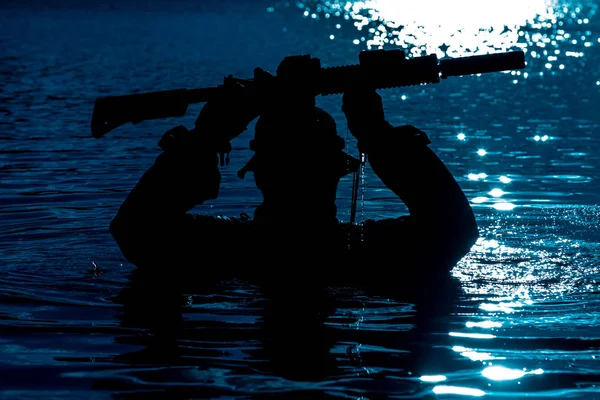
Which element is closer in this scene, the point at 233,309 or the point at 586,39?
the point at 233,309

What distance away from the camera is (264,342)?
823 cm

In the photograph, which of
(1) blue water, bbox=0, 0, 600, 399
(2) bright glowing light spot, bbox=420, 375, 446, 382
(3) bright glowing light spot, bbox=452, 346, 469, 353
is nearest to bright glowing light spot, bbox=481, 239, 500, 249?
(1) blue water, bbox=0, 0, 600, 399

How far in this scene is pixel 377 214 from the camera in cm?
1457

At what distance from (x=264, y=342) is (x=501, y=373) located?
1764mm

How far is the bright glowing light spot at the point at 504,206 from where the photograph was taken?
14945 millimetres

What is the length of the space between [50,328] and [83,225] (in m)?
4.95

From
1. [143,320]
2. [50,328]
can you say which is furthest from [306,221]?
[50,328]

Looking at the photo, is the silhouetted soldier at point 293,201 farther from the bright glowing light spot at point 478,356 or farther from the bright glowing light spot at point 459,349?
the bright glowing light spot at point 478,356

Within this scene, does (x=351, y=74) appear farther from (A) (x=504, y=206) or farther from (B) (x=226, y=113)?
(A) (x=504, y=206)

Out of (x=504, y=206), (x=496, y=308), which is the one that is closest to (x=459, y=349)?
(x=496, y=308)

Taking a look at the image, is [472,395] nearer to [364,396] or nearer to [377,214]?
[364,396]

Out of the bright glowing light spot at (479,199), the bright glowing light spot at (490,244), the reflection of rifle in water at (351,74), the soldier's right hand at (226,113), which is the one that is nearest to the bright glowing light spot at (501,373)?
the reflection of rifle in water at (351,74)

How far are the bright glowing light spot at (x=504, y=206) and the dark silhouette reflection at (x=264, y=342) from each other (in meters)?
4.94

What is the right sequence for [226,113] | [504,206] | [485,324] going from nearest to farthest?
[226,113] < [485,324] < [504,206]
